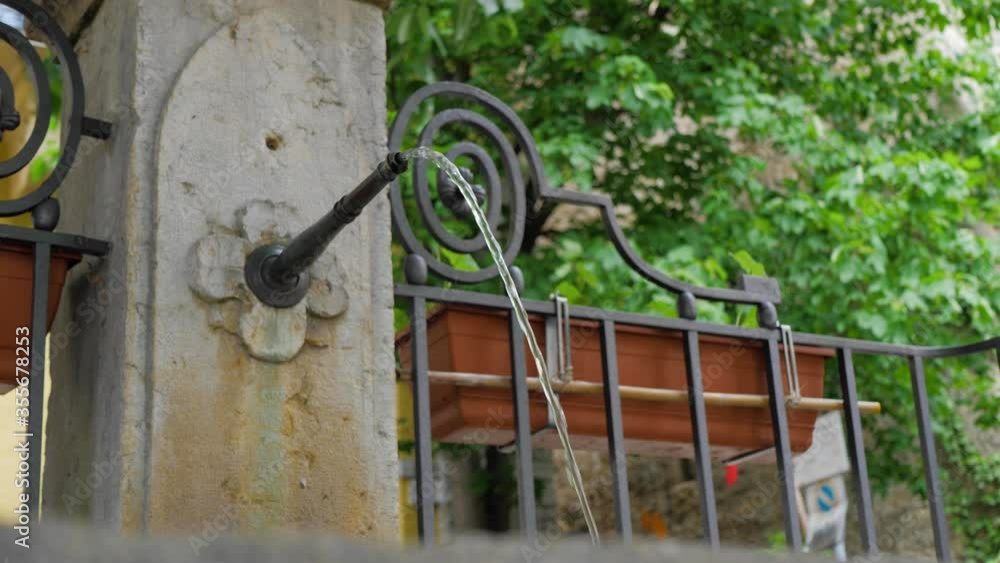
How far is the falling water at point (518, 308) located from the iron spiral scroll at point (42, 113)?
0.53 m

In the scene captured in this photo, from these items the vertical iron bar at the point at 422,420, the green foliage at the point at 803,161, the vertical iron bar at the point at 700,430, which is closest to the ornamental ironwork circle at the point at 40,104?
the vertical iron bar at the point at 422,420

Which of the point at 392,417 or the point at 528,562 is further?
the point at 392,417

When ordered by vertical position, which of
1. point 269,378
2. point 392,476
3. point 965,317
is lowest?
point 392,476

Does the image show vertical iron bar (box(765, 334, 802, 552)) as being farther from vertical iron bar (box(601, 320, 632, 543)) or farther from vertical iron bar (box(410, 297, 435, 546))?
vertical iron bar (box(410, 297, 435, 546))

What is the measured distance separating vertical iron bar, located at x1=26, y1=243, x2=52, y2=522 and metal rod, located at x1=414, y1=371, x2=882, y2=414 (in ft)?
2.25

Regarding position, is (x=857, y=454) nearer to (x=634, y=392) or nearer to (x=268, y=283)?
(x=634, y=392)

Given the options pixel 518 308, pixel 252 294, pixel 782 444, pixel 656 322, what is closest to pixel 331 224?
pixel 252 294

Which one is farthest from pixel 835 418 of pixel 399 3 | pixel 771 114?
pixel 399 3

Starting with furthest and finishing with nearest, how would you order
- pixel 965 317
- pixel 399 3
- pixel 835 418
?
pixel 965 317 → pixel 835 418 → pixel 399 3

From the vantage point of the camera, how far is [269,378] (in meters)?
1.91

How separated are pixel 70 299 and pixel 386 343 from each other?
19.9 inches

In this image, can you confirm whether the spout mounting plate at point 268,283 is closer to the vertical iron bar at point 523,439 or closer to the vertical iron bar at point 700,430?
the vertical iron bar at point 523,439

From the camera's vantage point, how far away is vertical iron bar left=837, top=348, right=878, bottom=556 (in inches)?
109

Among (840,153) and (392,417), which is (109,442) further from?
(840,153)
